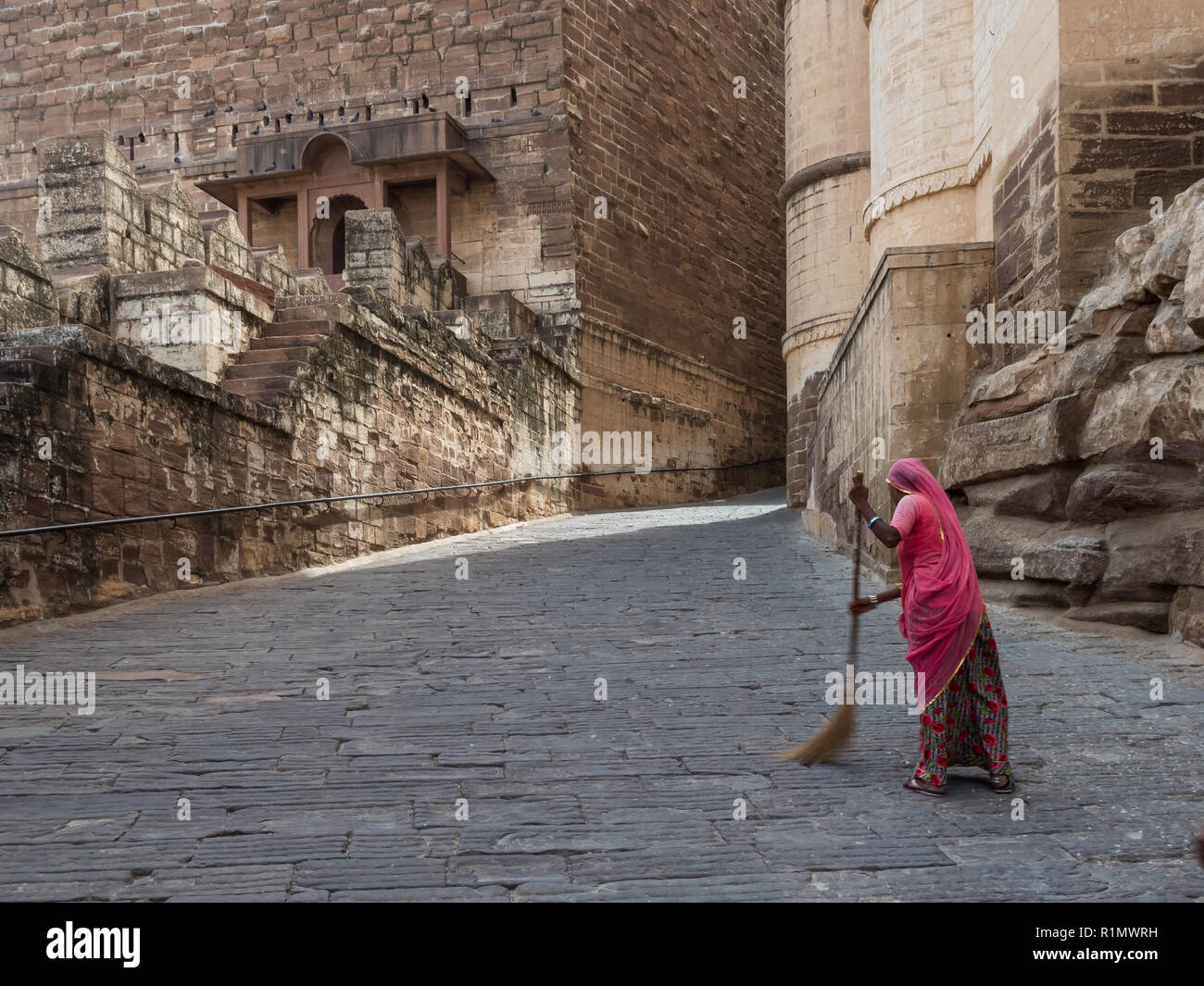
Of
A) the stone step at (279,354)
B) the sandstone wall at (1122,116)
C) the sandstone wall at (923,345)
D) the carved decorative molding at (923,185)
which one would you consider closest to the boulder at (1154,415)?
the sandstone wall at (1122,116)

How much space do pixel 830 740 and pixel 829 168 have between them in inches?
645

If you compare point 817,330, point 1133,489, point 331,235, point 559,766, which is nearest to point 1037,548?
point 1133,489

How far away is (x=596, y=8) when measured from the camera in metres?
23.1

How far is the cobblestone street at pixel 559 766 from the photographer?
143 inches

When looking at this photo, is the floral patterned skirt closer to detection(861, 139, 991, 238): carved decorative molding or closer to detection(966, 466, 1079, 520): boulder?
detection(966, 466, 1079, 520): boulder

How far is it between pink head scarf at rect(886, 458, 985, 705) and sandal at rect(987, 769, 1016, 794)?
0.37m

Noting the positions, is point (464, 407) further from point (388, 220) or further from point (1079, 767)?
point (1079, 767)

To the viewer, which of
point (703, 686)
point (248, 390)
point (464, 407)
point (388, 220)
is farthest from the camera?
point (388, 220)

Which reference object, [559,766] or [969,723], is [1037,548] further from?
[559,766]

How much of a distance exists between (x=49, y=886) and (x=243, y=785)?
3.46ft

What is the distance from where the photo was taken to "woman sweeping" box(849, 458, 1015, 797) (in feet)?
15.1

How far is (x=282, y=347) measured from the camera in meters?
12.1

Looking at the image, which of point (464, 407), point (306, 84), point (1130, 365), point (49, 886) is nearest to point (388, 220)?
point (464, 407)

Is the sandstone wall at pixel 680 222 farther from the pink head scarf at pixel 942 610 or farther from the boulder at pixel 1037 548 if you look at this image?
the pink head scarf at pixel 942 610
